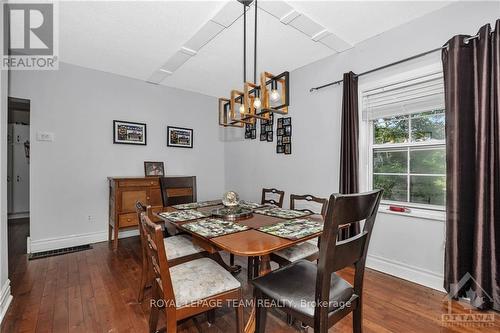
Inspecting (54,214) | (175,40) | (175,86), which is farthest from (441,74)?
(54,214)

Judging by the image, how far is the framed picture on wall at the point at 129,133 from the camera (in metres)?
3.47

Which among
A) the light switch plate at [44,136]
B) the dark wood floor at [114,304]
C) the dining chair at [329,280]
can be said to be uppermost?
the light switch plate at [44,136]

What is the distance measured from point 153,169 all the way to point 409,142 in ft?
11.3

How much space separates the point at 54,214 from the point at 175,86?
255 cm

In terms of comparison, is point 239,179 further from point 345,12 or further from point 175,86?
point 345,12

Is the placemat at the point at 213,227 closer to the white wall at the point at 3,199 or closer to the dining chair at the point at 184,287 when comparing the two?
the dining chair at the point at 184,287

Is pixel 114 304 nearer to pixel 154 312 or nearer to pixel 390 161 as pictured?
pixel 154 312

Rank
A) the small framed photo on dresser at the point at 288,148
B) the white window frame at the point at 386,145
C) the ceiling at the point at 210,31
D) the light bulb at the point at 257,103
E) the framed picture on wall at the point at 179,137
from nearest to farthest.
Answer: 1. the light bulb at the point at 257,103
2. the ceiling at the point at 210,31
3. the white window frame at the point at 386,145
4. the small framed photo on dresser at the point at 288,148
5. the framed picture on wall at the point at 179,137

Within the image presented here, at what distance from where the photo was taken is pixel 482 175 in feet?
5.71

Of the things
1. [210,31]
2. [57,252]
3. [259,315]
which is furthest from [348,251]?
[57,252]

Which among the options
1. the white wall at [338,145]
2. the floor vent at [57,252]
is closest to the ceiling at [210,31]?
the white wall at [338,145]

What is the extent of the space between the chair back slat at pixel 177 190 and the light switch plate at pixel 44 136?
1.77 metres

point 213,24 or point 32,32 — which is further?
point 32,32

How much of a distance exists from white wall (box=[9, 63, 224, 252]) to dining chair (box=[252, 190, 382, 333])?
3.04 metres
